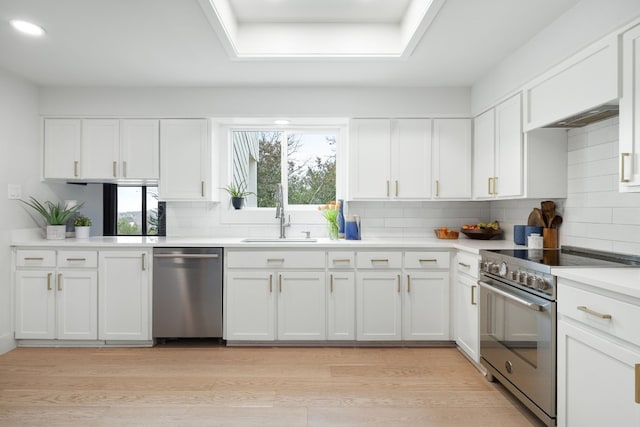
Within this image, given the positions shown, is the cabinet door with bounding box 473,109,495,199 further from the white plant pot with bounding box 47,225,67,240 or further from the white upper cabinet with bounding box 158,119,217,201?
the white plant pot with bounding box 47,225,67,240

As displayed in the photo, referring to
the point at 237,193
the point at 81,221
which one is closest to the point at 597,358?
the point at 237,193

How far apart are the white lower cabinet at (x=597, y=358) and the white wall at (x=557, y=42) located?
1.33m

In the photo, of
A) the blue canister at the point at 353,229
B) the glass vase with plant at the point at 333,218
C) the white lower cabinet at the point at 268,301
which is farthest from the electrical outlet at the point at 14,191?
the blue canister at the point at 353,229

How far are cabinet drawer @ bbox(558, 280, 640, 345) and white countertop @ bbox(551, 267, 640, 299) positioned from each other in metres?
0.05

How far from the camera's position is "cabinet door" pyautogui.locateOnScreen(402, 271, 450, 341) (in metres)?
3.33

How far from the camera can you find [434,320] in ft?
10.9

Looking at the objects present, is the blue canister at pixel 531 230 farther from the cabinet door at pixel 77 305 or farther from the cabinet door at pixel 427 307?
the cabinet door at pixel 77 305

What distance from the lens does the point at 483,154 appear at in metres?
3.43

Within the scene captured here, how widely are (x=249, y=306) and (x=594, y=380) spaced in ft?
7.99

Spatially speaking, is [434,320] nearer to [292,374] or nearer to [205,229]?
[292,374]

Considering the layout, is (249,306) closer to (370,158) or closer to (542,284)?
(370,158)

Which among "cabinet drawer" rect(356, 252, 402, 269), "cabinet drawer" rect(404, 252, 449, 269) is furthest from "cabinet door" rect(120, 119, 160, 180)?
"cabinet drawer" rect(404, 252, 449, 269)

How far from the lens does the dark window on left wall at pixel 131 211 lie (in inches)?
164

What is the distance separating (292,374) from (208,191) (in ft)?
6.11
